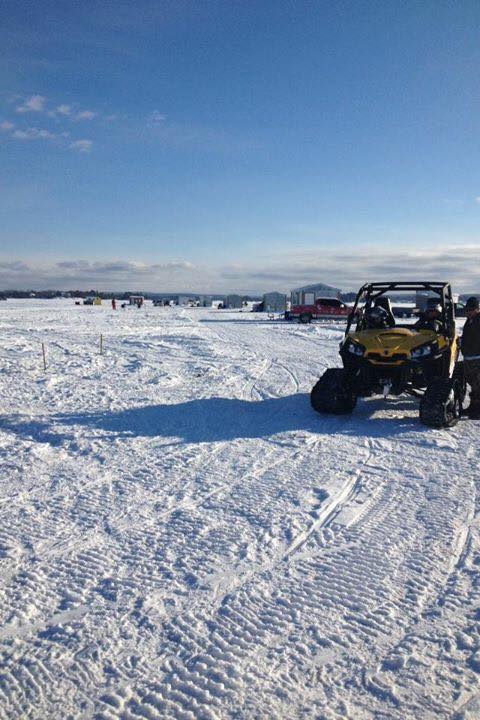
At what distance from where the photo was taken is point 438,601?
3102 millimetres

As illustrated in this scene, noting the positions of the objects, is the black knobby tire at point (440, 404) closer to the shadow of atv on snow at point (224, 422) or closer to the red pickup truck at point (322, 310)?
the shadow of atv on snow at point (224, 422)

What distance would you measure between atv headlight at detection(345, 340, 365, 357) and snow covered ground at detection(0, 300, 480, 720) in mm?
1060

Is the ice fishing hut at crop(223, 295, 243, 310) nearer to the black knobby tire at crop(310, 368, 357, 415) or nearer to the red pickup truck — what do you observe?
the red pickup truck

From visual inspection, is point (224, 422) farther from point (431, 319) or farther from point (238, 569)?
point (238, 569)

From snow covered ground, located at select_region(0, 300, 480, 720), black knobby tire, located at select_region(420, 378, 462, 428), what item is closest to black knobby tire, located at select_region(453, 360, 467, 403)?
black knobby tire, located at select_region(420, 378, 462, 428)

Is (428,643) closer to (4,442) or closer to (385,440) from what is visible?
(385,440)

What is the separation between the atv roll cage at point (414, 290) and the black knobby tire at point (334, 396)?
1.12m

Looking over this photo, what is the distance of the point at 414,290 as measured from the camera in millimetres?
8422

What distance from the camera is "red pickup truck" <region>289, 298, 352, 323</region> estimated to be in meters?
37.2

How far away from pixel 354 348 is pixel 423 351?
981 millimetres

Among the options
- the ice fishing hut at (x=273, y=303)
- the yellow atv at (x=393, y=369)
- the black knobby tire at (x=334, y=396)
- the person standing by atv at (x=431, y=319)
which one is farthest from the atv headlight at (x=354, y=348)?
the ice fishing hut at (x=273, y=303)

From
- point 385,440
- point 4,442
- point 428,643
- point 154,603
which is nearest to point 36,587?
point 154,603

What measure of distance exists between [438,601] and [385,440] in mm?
3547

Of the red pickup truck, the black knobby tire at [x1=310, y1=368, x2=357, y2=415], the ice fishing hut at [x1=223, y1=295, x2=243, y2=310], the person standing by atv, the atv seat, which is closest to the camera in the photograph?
the black knobby tire at [x1=310, y1=368, x2=357, y2=415]
